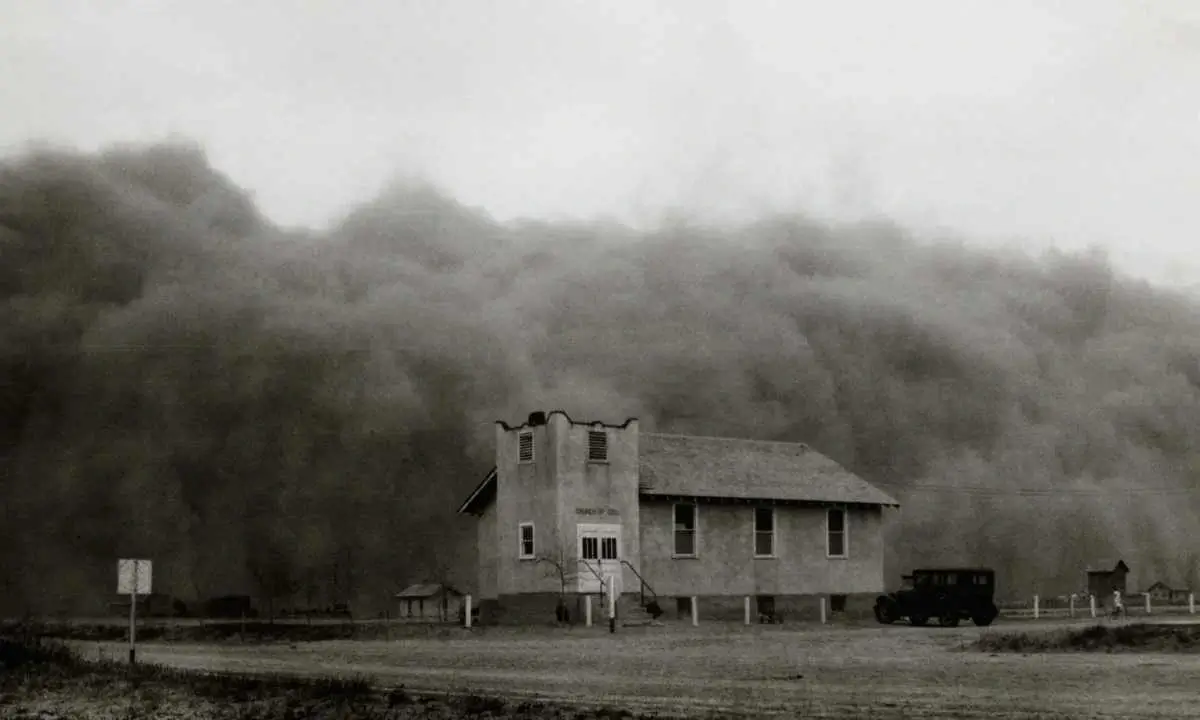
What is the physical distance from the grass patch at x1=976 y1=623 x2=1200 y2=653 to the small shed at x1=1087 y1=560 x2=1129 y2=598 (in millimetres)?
35573

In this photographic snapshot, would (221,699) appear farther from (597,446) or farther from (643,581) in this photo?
(643,581)

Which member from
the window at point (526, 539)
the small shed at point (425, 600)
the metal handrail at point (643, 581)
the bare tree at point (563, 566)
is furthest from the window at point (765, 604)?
the small shed at point (425, 600)

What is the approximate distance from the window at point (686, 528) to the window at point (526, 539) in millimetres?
5057

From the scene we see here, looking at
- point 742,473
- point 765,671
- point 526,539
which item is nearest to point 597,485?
point 526,539

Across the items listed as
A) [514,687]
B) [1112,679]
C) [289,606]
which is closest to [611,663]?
[514,687]

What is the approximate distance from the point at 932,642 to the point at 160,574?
47.3m

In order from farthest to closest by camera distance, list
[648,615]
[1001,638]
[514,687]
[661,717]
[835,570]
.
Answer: [835,570]
[648,615]
[1001,638]
[514,687]
[661,717]

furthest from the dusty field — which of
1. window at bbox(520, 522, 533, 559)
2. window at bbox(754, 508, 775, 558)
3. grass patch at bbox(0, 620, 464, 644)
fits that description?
window at bbox(754, 508, 775, 558)

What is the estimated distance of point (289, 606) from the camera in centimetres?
6731

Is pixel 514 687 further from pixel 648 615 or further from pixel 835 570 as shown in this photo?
pixel 835 570

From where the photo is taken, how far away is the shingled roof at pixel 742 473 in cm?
4578

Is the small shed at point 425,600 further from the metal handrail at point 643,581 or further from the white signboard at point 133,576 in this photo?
the white signboard at point 133,576

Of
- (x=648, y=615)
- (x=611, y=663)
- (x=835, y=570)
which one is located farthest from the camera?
(x=835, y=570)

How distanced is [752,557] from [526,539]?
26.2ft
